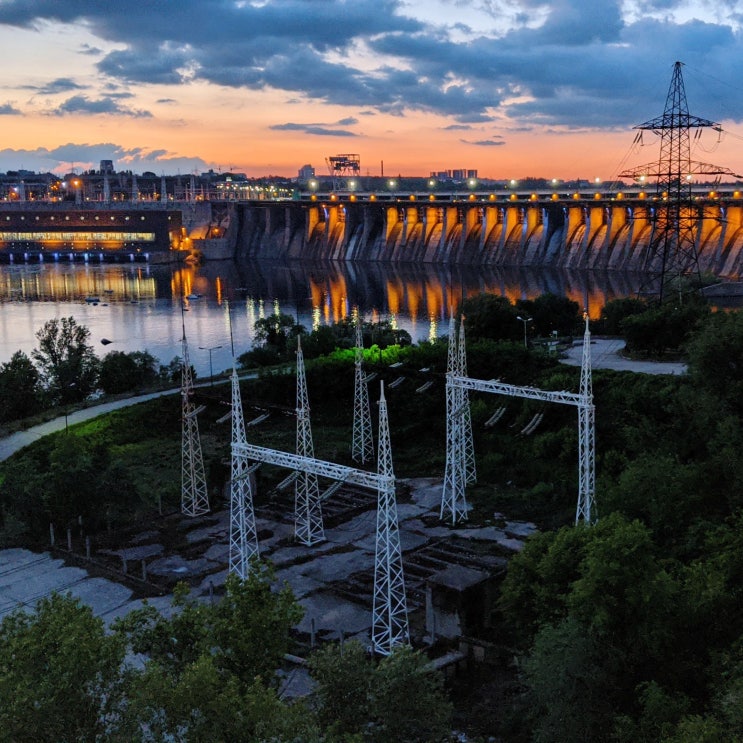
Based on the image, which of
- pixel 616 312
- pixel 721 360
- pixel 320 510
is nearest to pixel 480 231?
pixel 616 312

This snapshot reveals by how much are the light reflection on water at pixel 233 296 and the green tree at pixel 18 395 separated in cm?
825

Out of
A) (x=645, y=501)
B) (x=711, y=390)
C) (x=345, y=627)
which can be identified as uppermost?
(x=711, y=390)

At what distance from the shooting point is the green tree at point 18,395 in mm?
28766

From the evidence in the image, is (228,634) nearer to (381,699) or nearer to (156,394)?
(381,699)

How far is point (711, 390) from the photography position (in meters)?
16.5

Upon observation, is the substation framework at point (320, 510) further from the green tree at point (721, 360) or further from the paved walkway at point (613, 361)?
the paved walkway at point (613, 361)

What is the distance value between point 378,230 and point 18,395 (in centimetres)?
6447

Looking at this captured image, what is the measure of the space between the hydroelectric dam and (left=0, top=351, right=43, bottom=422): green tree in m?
44.8

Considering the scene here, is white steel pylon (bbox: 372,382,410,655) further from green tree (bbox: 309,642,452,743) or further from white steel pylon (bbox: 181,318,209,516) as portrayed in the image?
white steel pylon (bbox: 181,318,209,516)

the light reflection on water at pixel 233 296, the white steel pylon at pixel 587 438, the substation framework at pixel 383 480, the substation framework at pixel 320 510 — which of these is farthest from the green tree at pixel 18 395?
the white steel pylon at pixel 587 438

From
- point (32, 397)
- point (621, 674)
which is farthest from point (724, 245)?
point (621, 674)

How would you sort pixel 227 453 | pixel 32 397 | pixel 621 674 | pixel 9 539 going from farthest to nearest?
1. pixel 32 397
2. pixel 227 453
3. pixel 9 539
4. pixel 621 674

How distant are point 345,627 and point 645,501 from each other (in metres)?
4.84

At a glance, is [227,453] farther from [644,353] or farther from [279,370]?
[644,353]
